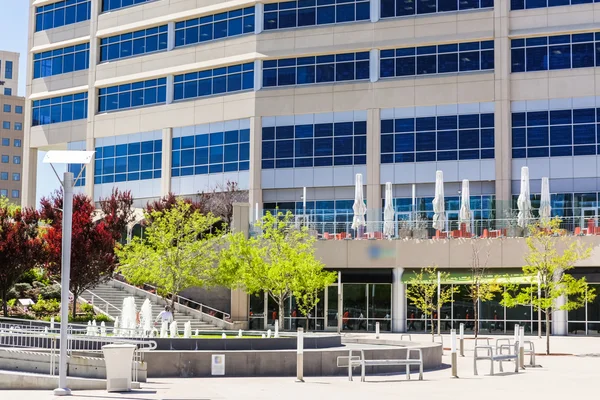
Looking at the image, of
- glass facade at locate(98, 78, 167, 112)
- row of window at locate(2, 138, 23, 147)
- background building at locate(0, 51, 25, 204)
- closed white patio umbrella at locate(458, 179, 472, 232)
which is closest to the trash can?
closed white patio umbrella at locate(458, 179, 472, 232)

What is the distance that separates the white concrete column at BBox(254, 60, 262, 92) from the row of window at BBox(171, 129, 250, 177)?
2.91 metres

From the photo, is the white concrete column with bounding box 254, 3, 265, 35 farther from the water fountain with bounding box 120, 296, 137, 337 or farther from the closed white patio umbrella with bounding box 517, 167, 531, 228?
the water fountain with bounding box 120, 296, 137, 337

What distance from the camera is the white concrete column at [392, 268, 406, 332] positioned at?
5281cm

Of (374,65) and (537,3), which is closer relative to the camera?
(537,3)

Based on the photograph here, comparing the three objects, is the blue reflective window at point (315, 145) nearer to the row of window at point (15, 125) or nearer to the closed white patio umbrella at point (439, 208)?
the closed white patio umbrella at point (439, 208)

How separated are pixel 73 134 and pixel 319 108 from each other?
22081 mm

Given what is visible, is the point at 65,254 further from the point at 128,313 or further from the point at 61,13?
the point at 61,13

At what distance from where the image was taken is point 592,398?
20.5m

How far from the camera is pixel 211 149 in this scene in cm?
6425

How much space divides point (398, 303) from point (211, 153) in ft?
59.0

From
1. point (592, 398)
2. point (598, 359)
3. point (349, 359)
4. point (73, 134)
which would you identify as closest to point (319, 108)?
point (73, 134)

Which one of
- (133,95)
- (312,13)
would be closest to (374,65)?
(312,13)

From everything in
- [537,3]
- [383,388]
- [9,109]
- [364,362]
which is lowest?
[383,388]

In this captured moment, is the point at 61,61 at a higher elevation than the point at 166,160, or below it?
higher
